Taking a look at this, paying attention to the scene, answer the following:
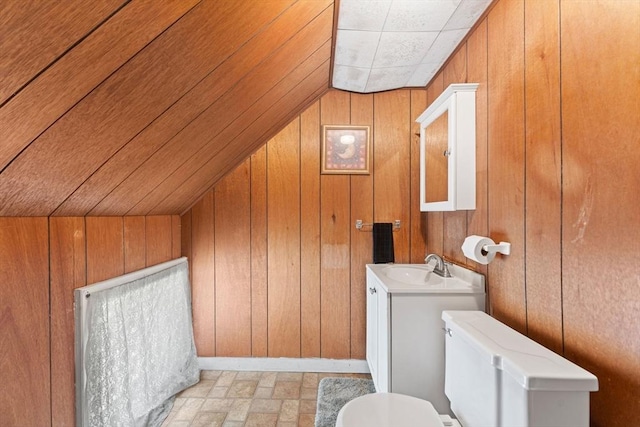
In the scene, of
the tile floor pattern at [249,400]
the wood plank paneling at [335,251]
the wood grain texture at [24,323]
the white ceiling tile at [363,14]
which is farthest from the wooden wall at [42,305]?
the white ceiling tile at [363,14]

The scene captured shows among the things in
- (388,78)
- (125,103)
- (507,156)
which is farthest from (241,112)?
(507,156)

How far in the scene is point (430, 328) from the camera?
147 cm

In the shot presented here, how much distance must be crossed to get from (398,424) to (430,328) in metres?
0.55

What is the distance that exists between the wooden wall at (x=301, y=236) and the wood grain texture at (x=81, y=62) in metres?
1.52

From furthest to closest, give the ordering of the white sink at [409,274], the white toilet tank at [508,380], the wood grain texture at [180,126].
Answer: the white sink at [409,274]
the wood grain texture at [180,126]
the white toilet tank at [508,380]

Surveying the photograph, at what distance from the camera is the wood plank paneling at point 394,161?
7.50ft

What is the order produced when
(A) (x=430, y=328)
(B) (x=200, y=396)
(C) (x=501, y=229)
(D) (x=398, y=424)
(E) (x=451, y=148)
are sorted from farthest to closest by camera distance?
1. (B) (x=200, y=396)
2. (E) (x=451, y=148)
3. (A) (x=430, y=328)
4. (C) (x=501, y=229)
5. (D) (x=398, y=424)

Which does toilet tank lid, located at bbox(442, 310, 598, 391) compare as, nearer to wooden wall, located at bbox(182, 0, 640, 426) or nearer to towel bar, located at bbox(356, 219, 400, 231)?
wooden wall, located at bbox(182, 0, 640, 426)

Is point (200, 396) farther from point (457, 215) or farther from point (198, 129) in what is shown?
point (457, 215)

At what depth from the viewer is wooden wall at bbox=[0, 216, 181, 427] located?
986 mm

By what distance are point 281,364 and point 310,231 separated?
3.46 feet

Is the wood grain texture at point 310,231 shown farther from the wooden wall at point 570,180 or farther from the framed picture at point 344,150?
the wooden wall at point 570,180

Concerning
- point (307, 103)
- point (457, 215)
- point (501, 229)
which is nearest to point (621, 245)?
point (501, 229)

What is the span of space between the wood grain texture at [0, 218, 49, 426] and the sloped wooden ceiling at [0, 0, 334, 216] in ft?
0.31
